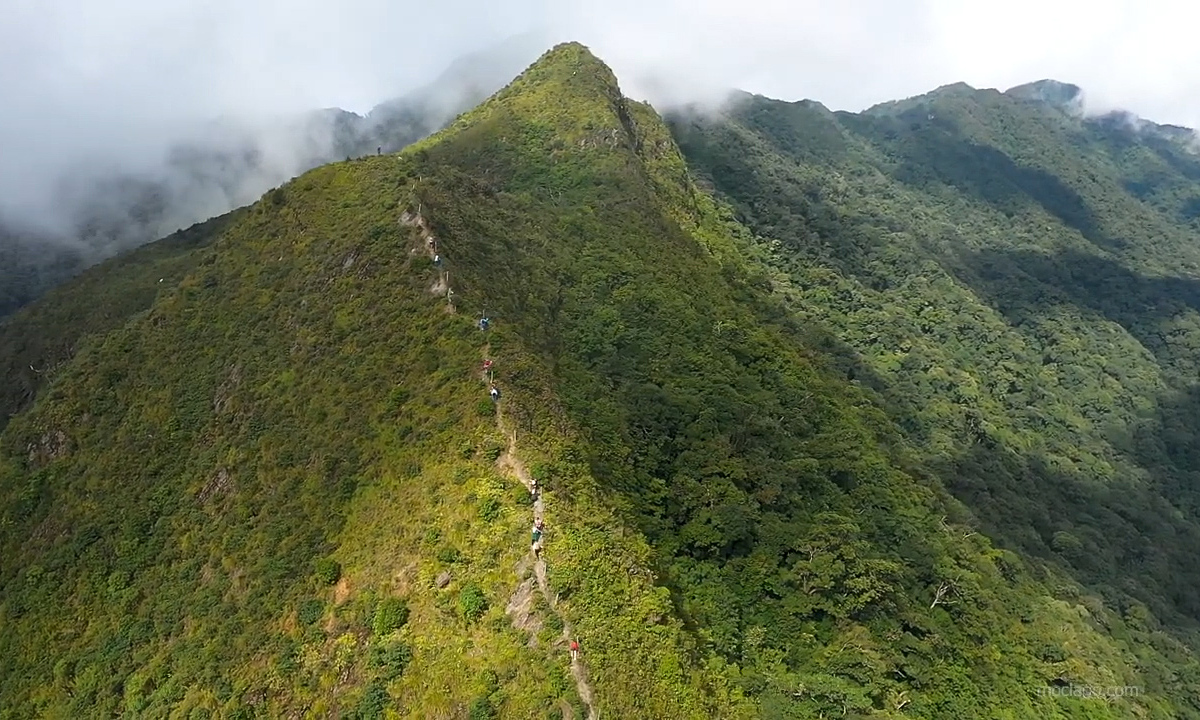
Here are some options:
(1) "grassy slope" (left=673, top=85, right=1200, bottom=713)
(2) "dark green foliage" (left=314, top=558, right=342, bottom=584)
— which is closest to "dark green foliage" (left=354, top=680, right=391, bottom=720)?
(2) "dark green foliage" (left=314, top=558, right=342, bottom=584)

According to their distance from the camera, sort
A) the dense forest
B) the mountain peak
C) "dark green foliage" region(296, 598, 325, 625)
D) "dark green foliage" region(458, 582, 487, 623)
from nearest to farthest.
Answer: "dark green foliage" region(458, 582, 487, 623)
the dense forest
"dark green foliage" region(296, 598, 325, 625)
the mountain peak

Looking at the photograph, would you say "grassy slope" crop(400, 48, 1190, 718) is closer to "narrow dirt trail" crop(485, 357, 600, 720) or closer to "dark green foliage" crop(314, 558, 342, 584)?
"narrow dirt trail" crop(485, 357, 600, 720)

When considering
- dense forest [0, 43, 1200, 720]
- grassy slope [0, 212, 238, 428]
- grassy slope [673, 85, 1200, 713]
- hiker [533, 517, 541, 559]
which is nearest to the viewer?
hiker [533, 517, 541, 559]

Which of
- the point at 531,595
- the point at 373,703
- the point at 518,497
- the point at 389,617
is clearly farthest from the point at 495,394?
the point at 373,703

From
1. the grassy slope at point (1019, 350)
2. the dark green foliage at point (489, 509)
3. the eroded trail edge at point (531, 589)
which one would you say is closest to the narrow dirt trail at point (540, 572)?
the eroded trail edge at point (531, 589)

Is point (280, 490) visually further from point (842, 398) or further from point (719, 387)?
point (842, 398)

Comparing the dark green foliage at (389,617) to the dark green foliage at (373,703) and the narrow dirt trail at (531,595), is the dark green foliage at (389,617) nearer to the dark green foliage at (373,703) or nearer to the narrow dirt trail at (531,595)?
the dark green foliage at (373,703)

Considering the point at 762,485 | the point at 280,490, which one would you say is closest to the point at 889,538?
the point at 762,485
